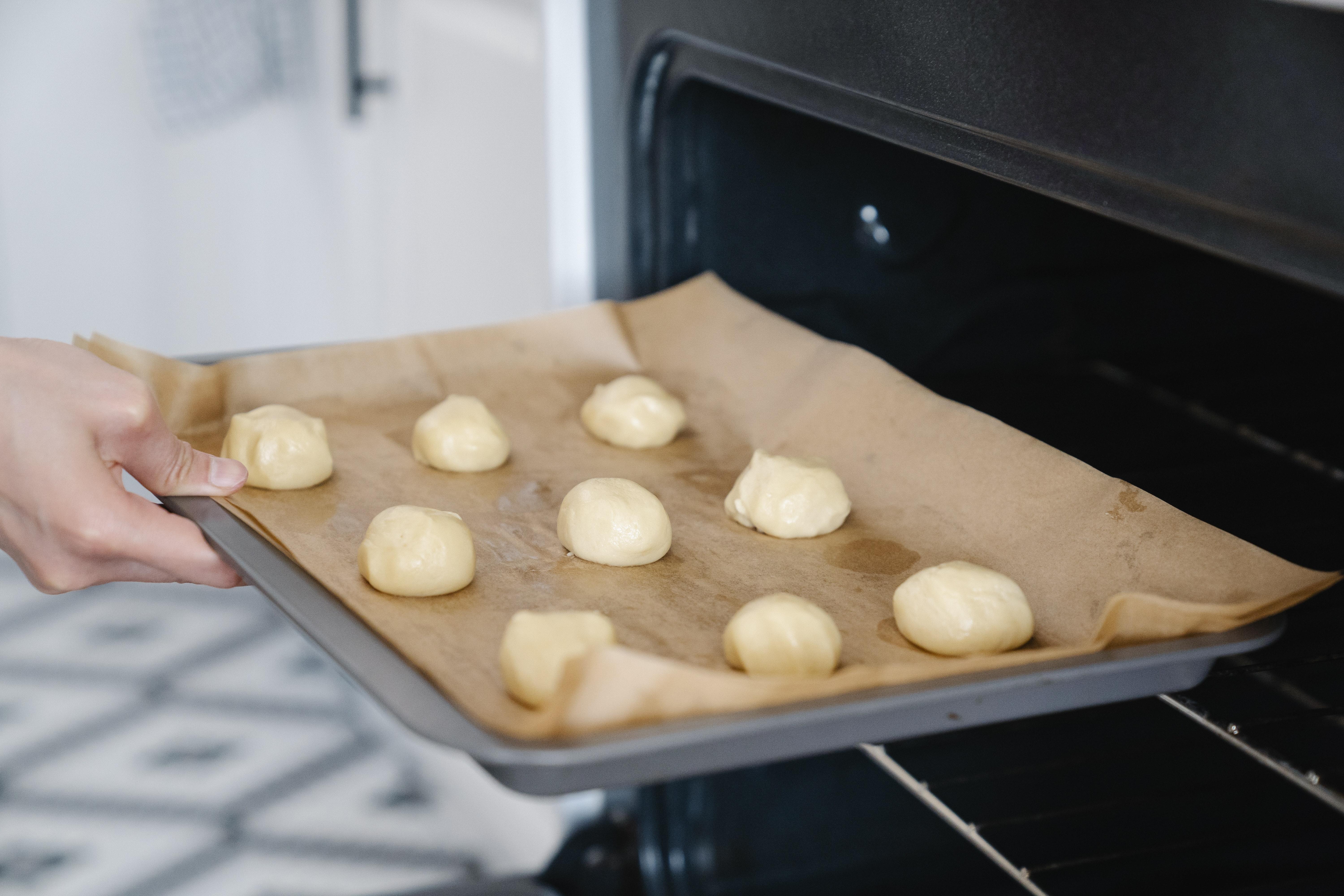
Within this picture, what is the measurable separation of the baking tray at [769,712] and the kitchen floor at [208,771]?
98cm

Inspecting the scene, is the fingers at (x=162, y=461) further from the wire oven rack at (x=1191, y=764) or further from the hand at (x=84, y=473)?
the wire oven rack at (x=1191, y=764)

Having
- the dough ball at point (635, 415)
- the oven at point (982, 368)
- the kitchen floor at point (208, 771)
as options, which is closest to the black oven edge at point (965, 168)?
the oven at point (982, 368)

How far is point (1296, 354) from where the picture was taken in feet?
4.50

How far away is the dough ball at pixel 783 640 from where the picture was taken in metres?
0.72

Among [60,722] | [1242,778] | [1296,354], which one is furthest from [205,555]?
[60,722]

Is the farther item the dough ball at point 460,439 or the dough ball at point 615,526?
the dough ball at point 460,439

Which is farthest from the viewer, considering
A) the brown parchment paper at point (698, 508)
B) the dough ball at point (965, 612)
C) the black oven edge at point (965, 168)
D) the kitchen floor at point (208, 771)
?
the kitchen floor at point (208, 771)

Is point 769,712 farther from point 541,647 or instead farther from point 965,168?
point 965,168

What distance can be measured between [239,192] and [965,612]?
7.60 ft

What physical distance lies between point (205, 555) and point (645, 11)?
59 centimetres

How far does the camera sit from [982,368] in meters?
1.28

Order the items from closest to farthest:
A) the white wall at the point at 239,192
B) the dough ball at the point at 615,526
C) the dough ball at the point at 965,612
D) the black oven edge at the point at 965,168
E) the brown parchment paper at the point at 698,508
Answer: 1. the black oven edge at the point at 965,168
2. the brown parchment paper at the point at 698,508
3. the dough ball at the point at 965,612
4. the dough ball at the point at 615,526
5. the white wall at the point at 239,192

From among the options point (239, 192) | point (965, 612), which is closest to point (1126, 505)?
point (965, 612)

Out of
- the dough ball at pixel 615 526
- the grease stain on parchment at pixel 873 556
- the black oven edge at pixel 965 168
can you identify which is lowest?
the grease stain on parchment at pixel 873 556
